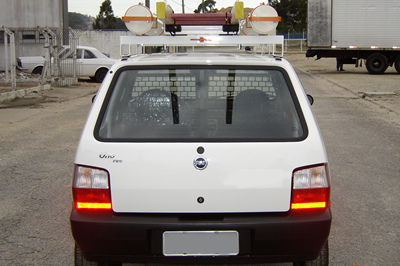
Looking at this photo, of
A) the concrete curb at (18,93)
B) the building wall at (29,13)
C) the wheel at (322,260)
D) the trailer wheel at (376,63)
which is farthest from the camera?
the building wall at (29,13)

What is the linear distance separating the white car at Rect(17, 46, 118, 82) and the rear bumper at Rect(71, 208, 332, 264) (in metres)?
18.2

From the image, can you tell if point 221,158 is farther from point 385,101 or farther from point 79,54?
point 79,54

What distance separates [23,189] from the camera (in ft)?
18.7

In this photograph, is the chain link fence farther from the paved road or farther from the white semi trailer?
the white semi trailer

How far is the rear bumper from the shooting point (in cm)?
276

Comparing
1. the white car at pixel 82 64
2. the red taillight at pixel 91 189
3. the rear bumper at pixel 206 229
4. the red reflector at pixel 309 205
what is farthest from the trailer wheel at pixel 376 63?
the red taillight at pixel 91 189

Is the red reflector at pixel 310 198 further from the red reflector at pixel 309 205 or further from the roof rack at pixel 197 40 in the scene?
the roof rack at pixel 197 40

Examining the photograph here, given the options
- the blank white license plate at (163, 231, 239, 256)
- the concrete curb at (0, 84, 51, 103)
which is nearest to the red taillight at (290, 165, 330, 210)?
the blank white license plate at (163, 231, 239, 256)

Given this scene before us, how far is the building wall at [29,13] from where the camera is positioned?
2886cm

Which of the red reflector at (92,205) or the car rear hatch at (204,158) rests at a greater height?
the car rear hatch at (204,158)

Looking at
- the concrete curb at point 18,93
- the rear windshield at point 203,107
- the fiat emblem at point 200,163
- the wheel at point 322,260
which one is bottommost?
the wheel at point 322,260

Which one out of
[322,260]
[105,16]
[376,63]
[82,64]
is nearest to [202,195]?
[322,260]

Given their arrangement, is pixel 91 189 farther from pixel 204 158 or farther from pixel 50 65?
pixel 50 65

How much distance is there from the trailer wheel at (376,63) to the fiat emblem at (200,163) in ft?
81.8
